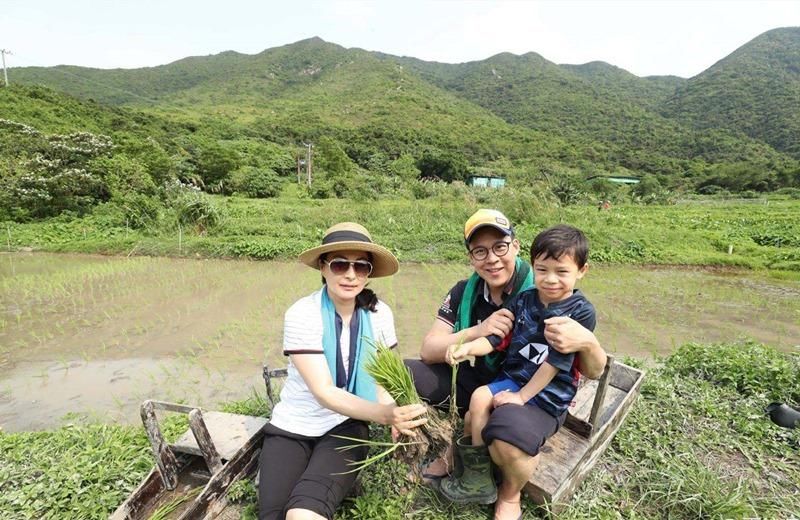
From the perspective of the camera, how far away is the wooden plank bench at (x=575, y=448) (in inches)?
78.7

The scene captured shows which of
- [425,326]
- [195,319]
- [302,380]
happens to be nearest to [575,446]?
→ [302,380]

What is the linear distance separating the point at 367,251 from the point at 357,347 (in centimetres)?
52

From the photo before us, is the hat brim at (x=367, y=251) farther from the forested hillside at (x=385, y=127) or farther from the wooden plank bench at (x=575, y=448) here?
the forested hillside at (x=385, y=127)

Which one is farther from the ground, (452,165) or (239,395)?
(452,165)

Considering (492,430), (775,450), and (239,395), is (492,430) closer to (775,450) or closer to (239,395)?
(775,450)

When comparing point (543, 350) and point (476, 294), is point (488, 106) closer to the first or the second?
point (476, 294)

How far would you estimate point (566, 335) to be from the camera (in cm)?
168

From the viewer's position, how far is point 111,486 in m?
2.38

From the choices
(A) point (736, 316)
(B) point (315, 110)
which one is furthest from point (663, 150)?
(A) point (736, 316)

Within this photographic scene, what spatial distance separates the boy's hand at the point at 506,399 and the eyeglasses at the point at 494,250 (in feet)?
2.33

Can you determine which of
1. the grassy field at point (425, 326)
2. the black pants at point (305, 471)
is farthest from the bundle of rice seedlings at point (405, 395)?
the grassy field at point (425, 326)

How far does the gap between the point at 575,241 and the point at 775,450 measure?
7.63 feet

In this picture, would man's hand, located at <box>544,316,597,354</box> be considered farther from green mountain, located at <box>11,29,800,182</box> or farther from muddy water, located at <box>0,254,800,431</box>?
green mountain, located at <box>11,29,800,182</box>

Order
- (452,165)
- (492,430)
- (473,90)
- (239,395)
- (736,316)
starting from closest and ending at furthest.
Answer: (492,430) < (239,395) < (736,316) < (452,165) < (473,90)
